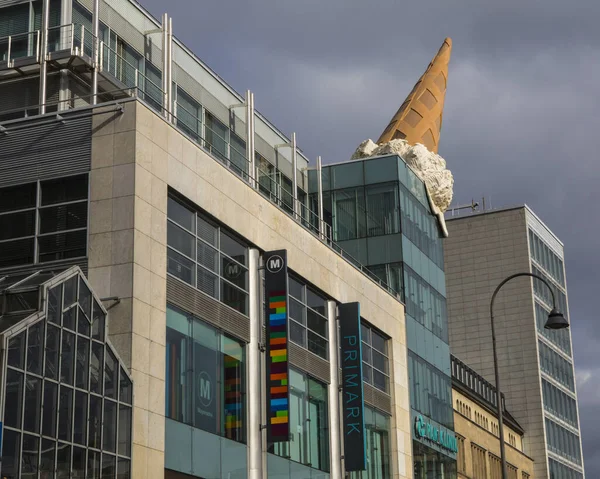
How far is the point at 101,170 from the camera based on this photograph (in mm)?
34000

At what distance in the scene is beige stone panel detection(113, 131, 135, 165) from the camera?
3391 centimetres

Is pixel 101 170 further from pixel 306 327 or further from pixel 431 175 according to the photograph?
pixel 431 175

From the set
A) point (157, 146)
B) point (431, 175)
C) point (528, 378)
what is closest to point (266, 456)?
point (157, 146)

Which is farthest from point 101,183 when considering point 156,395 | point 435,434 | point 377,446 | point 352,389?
point 435,434

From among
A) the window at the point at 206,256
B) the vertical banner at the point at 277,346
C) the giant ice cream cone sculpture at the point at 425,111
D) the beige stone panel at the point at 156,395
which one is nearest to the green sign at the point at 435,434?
the vertical banner at the point at 277,346

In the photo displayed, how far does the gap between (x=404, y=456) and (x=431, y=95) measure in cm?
2636

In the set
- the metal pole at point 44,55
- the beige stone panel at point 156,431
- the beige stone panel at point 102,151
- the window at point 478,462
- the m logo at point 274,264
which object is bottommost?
the beige stone panel at point 156,431

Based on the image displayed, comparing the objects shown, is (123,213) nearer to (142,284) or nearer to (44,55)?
(142,284)

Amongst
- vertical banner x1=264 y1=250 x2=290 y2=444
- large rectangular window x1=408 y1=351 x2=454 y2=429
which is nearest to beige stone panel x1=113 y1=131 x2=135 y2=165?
vertical banner x1=264 y1=250 x2=290 y2=444

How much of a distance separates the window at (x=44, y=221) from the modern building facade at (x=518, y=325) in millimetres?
62539

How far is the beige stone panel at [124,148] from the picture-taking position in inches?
1335

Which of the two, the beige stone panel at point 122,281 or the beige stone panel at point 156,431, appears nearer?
the beige stone panel at point 156,431

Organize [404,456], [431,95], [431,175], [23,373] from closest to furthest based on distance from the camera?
[23,373] < [404,456] < [431,175] < [431,95]

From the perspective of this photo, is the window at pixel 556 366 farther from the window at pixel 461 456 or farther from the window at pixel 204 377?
the window at pixel 204 377
